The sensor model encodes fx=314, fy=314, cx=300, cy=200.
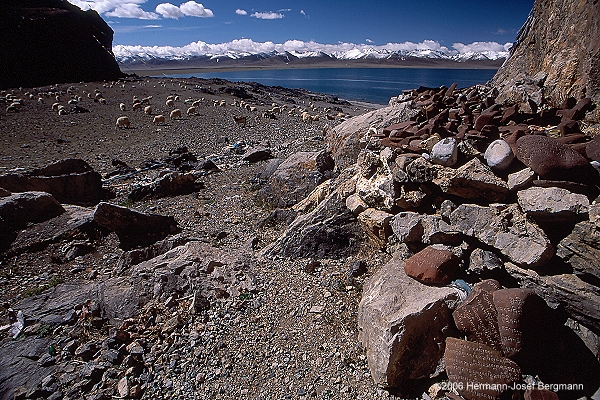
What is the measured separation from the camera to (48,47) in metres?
49.9

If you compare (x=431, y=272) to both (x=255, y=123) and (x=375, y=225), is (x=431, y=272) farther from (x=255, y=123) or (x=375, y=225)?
(x=255, y=123)

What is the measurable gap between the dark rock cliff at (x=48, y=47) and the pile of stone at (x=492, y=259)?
4985 centimetres

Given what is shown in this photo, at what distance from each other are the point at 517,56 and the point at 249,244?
7.81 meters

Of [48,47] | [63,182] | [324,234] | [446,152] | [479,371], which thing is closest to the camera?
[479,371]

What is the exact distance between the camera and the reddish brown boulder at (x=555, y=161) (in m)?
3.67

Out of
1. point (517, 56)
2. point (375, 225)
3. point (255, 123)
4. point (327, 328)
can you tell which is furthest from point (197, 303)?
point (255, 123)

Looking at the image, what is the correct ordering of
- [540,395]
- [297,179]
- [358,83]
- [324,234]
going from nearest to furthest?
[540,395], [324,234], [297,179], [358,83]

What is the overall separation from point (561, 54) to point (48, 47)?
218 feet

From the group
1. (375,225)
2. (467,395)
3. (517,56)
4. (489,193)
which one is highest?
(517,56)

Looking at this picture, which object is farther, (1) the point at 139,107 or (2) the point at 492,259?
(1) the point at 139,107

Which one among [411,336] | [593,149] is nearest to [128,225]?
[411,336]

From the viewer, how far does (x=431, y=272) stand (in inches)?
159

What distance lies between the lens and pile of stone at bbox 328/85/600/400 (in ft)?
→ 10.7

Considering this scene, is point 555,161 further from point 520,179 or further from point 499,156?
point 499,156
